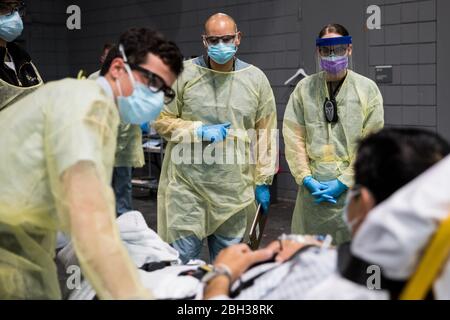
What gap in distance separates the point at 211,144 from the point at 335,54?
2.39 ft

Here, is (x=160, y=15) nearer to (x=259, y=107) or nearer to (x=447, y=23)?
(x=447, y=23)

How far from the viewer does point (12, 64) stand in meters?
2.99

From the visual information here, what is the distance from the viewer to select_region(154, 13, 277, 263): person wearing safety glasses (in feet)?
9.50

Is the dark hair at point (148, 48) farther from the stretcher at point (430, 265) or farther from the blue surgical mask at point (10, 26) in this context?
the blue surgical mask at point (10, 26)

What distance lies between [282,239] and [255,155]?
1341mm

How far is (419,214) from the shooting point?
3.47 feet

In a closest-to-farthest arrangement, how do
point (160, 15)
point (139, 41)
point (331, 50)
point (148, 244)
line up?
1. point (139, 41)
2. point (148, 244)
3. point (331, 50)
4. point (160, 15)

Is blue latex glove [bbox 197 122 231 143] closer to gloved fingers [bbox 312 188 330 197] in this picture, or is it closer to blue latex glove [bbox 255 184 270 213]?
blue latex glove [bbox 255 184 270 213]

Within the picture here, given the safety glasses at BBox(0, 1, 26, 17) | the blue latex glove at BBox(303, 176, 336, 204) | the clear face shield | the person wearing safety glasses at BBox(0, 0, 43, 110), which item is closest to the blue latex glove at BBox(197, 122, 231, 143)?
the blue latex glove at BBox(303, 176, 336, 204)

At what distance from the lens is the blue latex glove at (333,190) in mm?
2738

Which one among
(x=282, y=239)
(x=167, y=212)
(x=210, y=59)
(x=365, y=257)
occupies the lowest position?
(x=167, y=212)

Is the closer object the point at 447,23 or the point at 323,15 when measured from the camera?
the point at 447,23

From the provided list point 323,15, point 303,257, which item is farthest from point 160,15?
point 303,257

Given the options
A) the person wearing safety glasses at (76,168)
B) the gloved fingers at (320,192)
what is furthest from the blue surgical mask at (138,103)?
the gloved fingers at (320,192)
